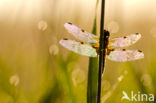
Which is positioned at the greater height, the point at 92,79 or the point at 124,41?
the point at 124,41

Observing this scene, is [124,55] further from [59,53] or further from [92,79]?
[59,53]

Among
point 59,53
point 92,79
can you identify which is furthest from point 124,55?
point 59,53

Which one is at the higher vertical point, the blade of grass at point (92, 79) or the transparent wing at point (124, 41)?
the transparent wing at point (124, 41)

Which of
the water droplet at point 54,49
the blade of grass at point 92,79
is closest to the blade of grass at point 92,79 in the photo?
the blade of grass at point 92,79

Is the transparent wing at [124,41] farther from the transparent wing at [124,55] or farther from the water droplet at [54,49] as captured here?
the water droplet at [54,49]

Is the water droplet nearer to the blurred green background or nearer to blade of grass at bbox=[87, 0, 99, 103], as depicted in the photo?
the blurred green background

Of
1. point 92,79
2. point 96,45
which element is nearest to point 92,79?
point 92,79
